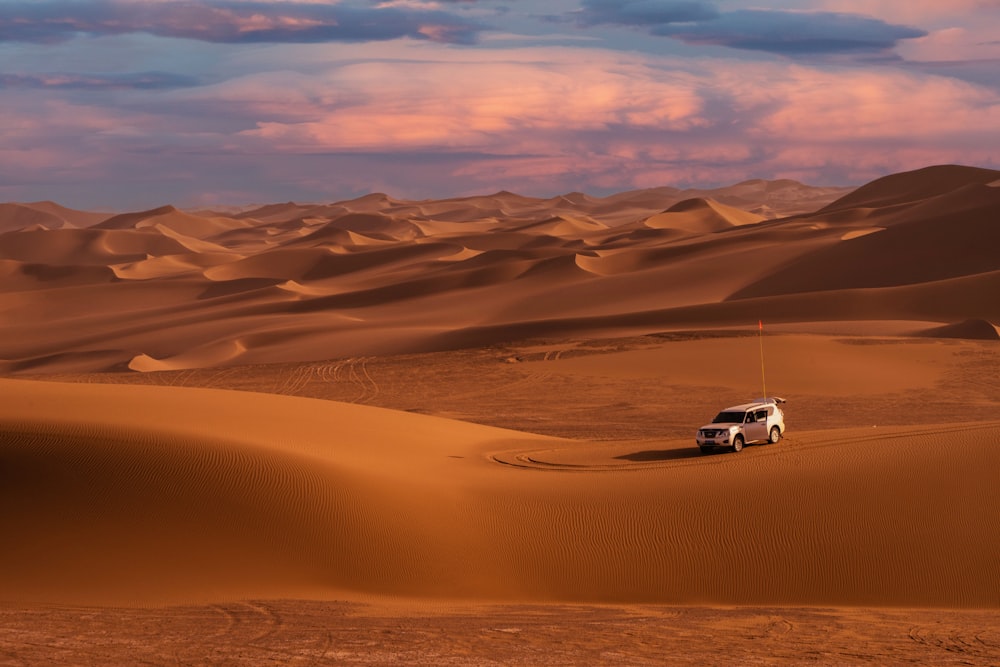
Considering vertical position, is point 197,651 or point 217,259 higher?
point 217,259

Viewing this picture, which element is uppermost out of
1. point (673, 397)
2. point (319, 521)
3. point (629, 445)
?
point (673, 397)

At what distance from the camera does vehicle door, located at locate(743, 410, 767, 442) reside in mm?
19141

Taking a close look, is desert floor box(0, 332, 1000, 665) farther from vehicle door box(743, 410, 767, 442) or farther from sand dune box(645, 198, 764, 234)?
sand dune box(645, 198, 764, 234)

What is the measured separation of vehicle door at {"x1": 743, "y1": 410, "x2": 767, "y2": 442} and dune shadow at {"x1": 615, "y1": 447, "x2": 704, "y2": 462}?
2.86 feet

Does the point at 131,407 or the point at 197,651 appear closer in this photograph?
the point at 197,651

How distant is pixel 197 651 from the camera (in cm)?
913

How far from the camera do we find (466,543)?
46.4ft

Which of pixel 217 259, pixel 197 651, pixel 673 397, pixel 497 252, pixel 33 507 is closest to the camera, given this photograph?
pixel 197 651

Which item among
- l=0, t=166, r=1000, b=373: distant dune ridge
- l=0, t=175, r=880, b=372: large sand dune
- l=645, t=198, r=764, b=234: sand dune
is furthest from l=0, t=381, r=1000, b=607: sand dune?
l=645, t=198, r=764, b=234: sand dune

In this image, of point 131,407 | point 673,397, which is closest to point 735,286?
point 673,397

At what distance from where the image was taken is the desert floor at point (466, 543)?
971 cm

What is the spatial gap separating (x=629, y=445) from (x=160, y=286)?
75.2 metres

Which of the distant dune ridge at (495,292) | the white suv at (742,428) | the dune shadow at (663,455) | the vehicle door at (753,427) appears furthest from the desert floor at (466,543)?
the distant dune ridge at (495,292)

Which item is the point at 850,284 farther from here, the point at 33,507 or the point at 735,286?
the point at 33,507
